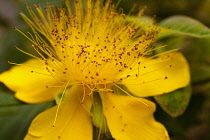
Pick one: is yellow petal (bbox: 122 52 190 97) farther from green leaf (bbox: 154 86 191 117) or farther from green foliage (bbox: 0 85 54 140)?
green foliage (bbox: 0 85 54 140)

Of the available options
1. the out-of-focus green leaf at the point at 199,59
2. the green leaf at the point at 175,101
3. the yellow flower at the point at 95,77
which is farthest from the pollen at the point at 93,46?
the out-of-focus green leaf at the point at 199,59

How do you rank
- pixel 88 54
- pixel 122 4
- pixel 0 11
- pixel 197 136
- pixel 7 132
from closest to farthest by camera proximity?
pixel 88 54, pixel 7 132, pixel 122 4, pixel 197 136, pixel 0 11

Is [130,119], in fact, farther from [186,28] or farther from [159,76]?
[186,28]

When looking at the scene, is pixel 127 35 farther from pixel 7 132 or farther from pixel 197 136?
pixel 197 136

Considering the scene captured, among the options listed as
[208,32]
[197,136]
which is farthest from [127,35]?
[197,136]

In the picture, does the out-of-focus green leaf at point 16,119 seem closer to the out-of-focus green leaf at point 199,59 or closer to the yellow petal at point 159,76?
the yellow petal at point 159,76

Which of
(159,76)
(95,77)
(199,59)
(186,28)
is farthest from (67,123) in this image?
(199,59)
